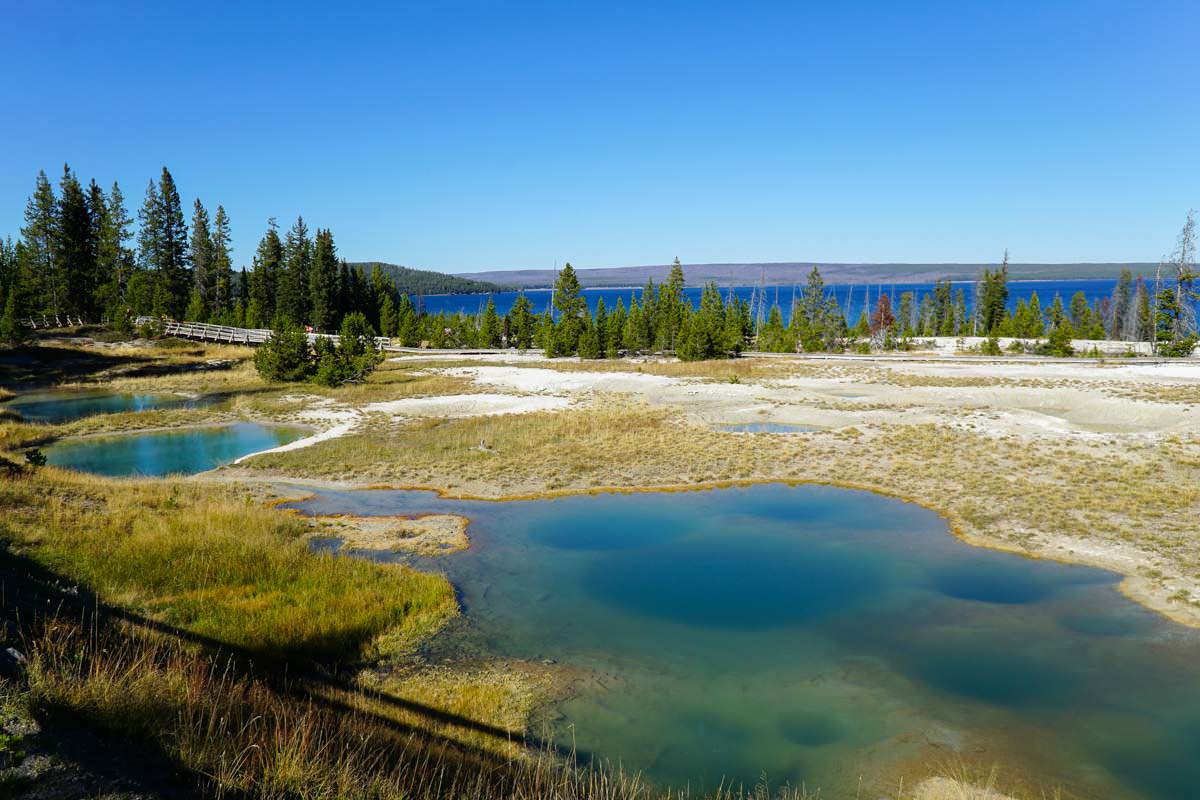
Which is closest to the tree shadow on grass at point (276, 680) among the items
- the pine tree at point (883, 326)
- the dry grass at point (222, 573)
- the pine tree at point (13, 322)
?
the dry grass at point (222, 573)

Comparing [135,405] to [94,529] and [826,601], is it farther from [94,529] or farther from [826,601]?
[826,601]

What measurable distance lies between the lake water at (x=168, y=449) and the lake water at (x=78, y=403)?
7946 mm

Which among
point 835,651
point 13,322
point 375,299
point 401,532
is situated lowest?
point 835,651

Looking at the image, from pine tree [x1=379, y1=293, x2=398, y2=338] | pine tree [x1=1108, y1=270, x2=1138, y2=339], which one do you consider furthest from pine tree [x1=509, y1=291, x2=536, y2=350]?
pine tree [x1=1108, y1=270, x2=1138, y2=339]

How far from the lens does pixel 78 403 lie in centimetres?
4312

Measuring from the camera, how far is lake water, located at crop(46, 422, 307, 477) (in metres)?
26.6

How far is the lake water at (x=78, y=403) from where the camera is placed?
3862 cm

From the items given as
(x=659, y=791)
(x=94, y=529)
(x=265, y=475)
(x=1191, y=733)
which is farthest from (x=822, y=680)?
(x=265, y=475)

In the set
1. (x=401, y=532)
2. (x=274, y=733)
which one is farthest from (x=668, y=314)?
(x=274, y=733)

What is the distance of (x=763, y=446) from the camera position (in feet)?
95.8

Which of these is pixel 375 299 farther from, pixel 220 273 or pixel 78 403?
pixel 78 403

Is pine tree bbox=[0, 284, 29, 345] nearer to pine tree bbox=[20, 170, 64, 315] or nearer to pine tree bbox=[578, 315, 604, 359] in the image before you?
pine tree bbox=[20, 170, 64, 315]

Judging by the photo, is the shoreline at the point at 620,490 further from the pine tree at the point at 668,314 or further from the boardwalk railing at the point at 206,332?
the pine tree at the point at 668,314

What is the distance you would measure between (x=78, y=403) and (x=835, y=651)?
48839mm
